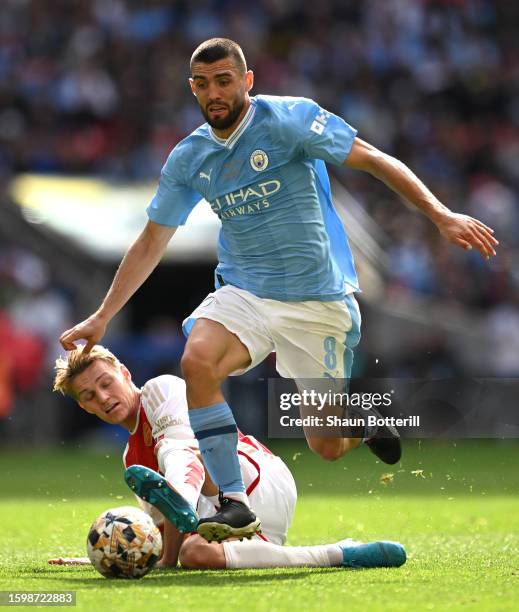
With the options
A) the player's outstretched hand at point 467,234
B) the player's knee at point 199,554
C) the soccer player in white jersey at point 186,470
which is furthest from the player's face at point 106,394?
the player's outstretched hand at point 467,234

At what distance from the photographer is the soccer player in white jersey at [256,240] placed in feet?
22.0

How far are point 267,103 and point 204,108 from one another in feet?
1.13

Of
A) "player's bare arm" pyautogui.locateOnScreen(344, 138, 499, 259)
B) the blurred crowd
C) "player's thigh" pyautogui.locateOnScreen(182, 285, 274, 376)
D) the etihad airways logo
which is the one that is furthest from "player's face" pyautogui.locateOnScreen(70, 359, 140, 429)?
the blurred crowd

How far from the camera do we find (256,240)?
23.8 feet

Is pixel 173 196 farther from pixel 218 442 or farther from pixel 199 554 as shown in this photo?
pixel 199 554

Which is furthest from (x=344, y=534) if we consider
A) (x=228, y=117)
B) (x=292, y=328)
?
(x=228, y=117)

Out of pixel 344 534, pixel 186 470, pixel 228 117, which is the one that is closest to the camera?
pixel 186 470

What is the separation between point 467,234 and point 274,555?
1849 millimetres

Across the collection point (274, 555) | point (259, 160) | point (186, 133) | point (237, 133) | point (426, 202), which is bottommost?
point (274, 555)

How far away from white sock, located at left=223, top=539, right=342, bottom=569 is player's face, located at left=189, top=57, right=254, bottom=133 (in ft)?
6.90

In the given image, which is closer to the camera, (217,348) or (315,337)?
(217,348)

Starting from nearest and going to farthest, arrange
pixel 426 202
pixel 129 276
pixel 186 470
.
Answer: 1. pixel 426 202
2. pixel 186 470
3. pixel 129 276

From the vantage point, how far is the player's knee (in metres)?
6.77

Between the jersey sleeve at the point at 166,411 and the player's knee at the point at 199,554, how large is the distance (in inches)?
21.3
